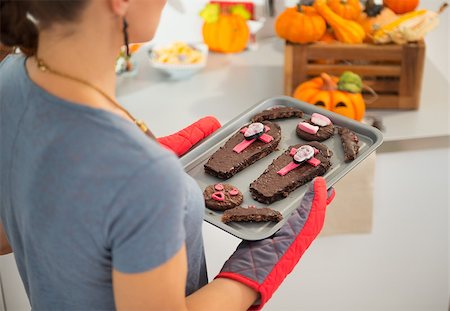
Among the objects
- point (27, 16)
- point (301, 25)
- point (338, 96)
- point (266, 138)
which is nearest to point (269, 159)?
point (266, 138)

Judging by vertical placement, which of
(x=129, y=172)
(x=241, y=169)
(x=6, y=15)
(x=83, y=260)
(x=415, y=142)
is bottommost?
(x=415, y=142)

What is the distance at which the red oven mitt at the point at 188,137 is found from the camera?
129 centimetres

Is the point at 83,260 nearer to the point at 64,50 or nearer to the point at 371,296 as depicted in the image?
the point at 64,50

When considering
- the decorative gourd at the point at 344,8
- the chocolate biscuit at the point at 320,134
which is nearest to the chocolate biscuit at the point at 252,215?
the chocolate biscuit at the point at 320,134

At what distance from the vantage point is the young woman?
0.70 metres

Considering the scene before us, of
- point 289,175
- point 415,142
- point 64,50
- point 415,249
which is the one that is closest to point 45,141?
point 64,50

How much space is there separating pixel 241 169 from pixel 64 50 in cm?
58

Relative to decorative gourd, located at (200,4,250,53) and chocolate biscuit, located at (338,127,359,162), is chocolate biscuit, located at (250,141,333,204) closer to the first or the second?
chocolate biscuit, located at (338,127,359,162)

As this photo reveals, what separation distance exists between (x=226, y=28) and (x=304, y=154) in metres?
0.90

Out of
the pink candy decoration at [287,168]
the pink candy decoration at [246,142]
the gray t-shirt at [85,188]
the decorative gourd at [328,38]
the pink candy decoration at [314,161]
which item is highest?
the gray t-shirt at [85,188]

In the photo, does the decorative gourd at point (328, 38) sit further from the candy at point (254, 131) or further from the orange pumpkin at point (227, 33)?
the candy at point (254, 131)

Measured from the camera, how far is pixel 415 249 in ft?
5.72

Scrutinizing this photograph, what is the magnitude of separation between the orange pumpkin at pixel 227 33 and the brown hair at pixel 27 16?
4.19ft

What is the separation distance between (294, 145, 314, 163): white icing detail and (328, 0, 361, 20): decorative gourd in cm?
64
